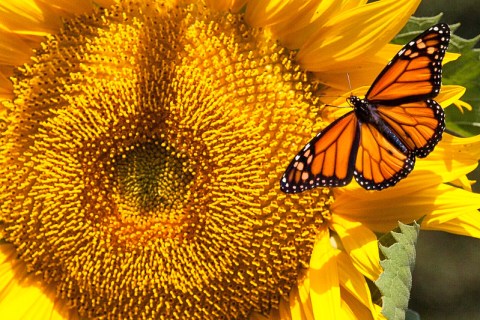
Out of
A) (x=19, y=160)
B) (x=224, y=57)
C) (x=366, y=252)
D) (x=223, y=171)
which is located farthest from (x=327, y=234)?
(x=19, y=160)

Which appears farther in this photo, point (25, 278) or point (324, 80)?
point (25, 278)

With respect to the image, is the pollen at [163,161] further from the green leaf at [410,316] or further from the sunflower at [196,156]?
the green leaf at [410,316]

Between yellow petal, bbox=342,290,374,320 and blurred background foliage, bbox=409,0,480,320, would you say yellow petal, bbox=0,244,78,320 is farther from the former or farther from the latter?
blurred background foliage, bbox=409,0,480,320

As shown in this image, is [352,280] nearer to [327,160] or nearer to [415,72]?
[327,160]

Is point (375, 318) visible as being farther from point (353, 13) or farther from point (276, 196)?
point (353, 13)

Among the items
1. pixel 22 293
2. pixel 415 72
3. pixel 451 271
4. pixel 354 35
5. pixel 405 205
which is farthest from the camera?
pixel 451 271

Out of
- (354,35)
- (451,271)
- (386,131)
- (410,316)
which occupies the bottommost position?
(410,316)

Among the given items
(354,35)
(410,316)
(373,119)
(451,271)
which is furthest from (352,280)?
(451,271)

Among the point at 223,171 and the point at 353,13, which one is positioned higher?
the point at 353,13
